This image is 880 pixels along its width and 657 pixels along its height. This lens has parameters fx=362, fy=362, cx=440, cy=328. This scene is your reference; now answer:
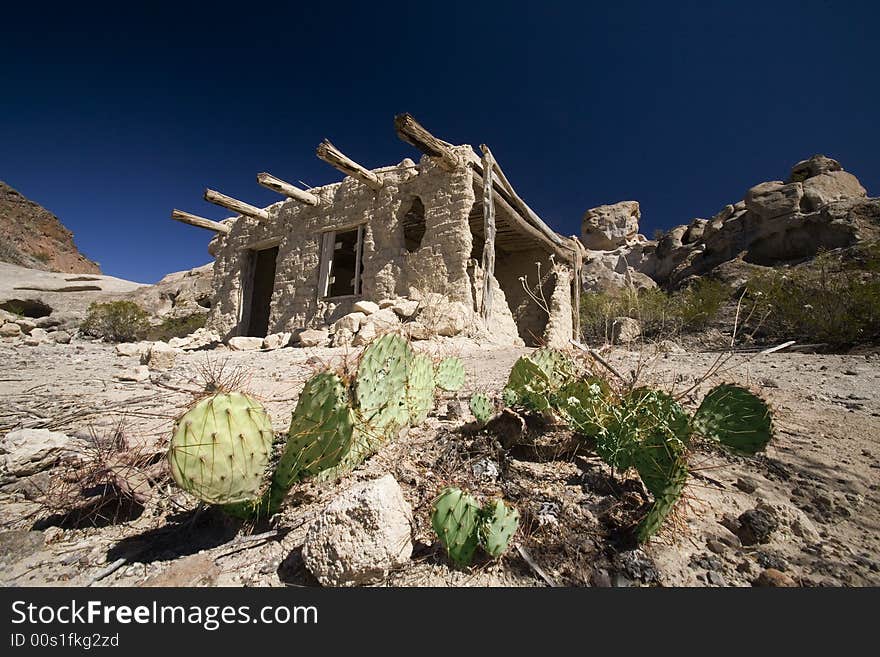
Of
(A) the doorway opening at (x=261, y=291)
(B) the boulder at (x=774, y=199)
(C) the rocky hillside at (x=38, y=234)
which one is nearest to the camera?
(A) the doorway opening at (x=261, y=291)

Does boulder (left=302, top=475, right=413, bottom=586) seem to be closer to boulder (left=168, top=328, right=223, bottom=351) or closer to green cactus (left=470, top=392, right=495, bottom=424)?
green cactus (left=470, top=392, right=495, bottom=424)

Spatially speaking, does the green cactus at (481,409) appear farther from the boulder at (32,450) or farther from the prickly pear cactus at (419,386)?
the boulder at (32,450)

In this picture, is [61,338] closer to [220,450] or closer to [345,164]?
[345,164]

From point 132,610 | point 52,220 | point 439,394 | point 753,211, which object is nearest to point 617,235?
point 753,211

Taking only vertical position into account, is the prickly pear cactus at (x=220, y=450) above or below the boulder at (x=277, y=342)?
below

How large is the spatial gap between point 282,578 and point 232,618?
0.60ft

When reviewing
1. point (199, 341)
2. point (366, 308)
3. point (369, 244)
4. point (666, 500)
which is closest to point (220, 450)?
point (666, 500)

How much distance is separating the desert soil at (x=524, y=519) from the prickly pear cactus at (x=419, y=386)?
0.21m

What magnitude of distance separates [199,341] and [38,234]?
32.5m

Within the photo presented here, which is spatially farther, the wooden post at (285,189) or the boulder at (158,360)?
the wooden post at (285,189)

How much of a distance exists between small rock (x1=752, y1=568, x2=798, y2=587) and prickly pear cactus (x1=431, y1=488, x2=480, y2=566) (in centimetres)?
84

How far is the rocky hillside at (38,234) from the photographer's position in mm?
25469

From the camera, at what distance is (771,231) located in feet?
56.9

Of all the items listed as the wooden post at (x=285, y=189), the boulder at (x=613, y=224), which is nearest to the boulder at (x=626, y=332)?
the wooden post at (x=285, y=189)
